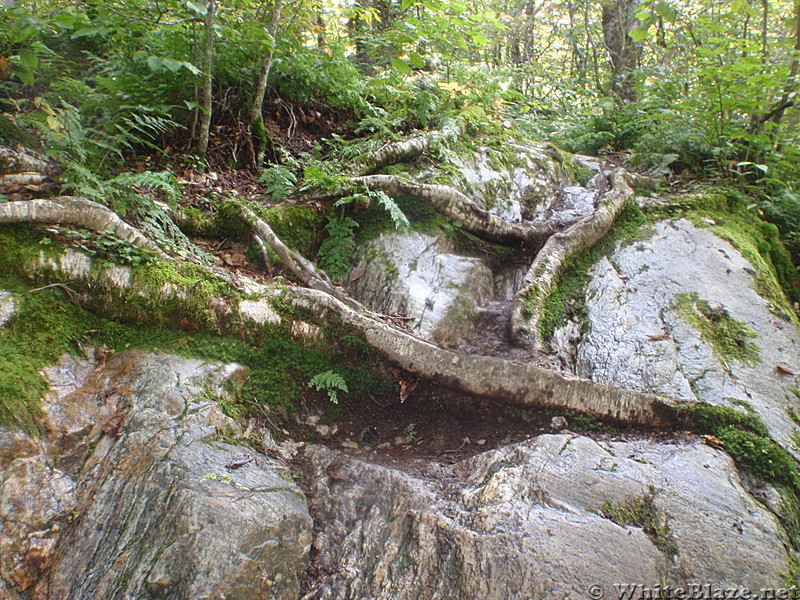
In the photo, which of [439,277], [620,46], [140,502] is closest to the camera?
[140,502]

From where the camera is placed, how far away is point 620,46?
11508 millimetres

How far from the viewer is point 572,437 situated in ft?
10.8

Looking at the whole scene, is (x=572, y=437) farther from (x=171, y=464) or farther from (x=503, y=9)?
(x=503, y=9)

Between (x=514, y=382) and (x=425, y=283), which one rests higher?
(x=425, y=283)

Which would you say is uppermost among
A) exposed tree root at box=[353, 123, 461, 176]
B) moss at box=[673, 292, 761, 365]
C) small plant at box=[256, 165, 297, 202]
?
exposed tree root at box=[353, 123, 461, 176]

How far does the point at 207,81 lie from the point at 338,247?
229 centimetres

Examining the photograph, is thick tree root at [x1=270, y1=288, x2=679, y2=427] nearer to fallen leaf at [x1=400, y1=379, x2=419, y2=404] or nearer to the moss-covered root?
fallen leaf at [x1=400, y1=379, x2=419, y2=404]

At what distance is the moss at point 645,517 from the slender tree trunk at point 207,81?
5280mm

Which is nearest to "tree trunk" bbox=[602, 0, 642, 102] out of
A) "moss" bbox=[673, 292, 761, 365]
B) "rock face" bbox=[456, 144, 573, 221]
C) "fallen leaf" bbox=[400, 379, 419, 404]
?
"rock face" bbox=[456, 144, 573, 221]

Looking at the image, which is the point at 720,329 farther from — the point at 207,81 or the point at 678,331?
the point at 207,81

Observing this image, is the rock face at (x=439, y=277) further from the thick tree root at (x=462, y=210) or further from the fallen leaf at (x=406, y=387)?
the fallen leaf at (x=406, y=387)

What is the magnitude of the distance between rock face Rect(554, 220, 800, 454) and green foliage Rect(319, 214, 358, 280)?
2.37 metres

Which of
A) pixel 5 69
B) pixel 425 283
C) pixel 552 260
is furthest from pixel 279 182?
pixel 5 69

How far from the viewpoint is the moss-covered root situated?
4602 mm
